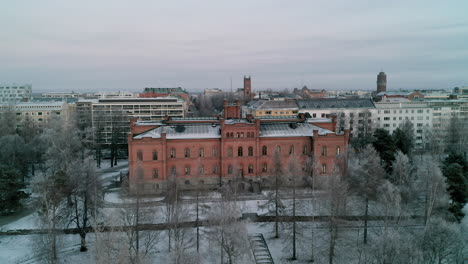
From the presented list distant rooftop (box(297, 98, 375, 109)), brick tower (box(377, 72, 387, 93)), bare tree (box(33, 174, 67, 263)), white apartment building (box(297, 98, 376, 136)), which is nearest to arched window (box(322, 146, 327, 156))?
white apartment building (box(297, 98, 376, 136))

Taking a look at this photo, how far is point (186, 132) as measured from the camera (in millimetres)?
55000

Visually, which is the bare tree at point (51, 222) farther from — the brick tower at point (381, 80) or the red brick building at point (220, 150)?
the brick tower at point (381, 80)

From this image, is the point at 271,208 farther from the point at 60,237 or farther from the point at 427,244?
the point at 60,237

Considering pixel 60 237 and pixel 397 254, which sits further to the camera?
pixel 60 237

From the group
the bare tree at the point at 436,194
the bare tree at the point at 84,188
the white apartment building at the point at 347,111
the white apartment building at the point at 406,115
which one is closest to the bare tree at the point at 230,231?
the bare tree at the point at 84,188

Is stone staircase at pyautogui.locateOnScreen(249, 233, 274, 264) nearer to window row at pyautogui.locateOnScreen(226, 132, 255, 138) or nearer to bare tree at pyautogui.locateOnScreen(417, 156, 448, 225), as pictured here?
bare tree at pyautogui.locateOnScreen(417, 156, 448, 225)

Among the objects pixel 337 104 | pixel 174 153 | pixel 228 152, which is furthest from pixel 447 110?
pixel 174 153

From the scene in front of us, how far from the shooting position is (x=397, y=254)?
27.8 metres

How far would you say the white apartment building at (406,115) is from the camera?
3708 inches

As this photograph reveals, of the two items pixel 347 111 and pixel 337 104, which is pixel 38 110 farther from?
pixel 347 111

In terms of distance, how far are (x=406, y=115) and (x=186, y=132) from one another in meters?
66.6

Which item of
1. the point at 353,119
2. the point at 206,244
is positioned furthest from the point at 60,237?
the point at 353,119

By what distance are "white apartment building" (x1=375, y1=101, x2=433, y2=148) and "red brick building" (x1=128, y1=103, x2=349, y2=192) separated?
1804 inches

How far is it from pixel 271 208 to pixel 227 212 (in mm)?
17478
